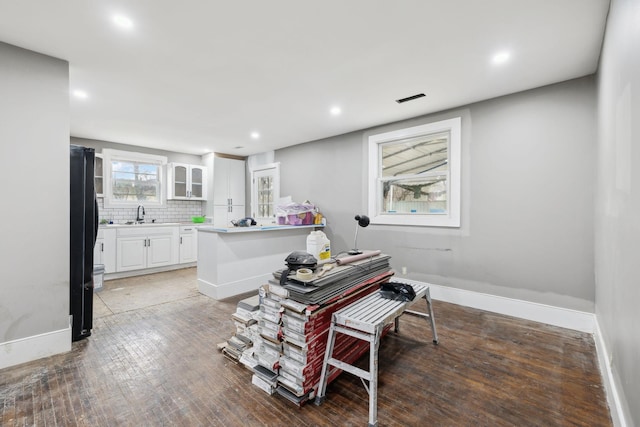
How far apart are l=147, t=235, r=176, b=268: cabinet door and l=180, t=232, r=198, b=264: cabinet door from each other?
194 millimetres

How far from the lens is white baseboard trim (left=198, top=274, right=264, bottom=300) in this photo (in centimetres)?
374

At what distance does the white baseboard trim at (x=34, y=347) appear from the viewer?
2145 millimetres

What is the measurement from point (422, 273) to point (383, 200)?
1229 mm

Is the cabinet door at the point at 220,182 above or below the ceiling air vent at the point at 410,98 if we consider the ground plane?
below

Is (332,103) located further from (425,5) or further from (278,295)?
(278,295)

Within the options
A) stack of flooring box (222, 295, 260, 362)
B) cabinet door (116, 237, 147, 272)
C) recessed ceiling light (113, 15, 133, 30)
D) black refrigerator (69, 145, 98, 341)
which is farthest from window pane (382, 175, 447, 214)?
cabinet door (116, 237, 147, 272)

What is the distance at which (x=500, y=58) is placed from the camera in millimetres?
2430

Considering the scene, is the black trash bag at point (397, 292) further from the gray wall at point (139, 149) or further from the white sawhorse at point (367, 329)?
the gray wall at point (139, 149)

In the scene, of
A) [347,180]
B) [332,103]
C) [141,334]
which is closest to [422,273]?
[347,180]

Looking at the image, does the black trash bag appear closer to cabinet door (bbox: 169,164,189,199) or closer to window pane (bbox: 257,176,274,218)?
window pane (bbox: 257,176,274,218)

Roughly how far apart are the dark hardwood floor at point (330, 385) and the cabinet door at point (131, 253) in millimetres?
2300

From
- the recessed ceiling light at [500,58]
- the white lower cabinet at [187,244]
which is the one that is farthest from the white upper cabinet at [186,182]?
the recessed ceiling light at [500,58]

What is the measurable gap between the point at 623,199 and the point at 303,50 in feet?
7.66

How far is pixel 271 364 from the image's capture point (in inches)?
72.1
